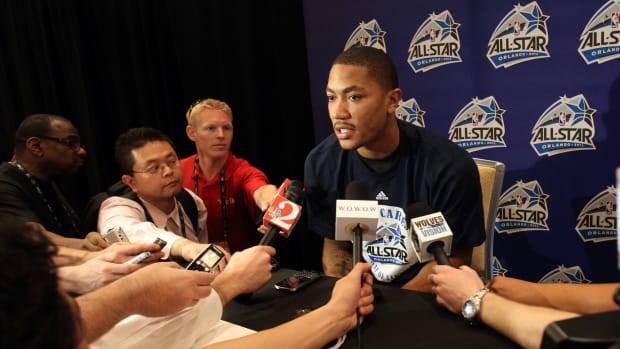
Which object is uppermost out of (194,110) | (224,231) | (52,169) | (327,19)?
(327,19)

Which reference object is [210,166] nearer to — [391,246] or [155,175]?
[155,175]

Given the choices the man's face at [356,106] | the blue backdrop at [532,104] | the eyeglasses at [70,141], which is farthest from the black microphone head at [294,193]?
the blue backdrop at [532,104]

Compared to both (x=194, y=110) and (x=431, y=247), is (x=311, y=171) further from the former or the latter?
(x=194, y=110)

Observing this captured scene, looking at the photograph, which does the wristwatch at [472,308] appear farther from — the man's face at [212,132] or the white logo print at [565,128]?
the white logo print at [565,128]

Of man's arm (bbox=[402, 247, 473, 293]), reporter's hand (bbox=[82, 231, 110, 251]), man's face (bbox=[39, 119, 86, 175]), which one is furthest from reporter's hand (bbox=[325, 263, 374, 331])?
→ man's face (bbox=[39, 119, 86, 175])

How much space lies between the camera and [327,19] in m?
3.72

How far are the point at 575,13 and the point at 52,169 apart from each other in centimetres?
309

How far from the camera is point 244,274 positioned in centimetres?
146

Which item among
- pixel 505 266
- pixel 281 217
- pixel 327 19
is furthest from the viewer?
pixel 327 19

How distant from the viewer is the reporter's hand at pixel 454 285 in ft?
4.10

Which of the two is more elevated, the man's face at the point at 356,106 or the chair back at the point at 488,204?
the man's face at the point at 356,106

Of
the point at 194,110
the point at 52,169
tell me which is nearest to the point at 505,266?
the point at 194,110

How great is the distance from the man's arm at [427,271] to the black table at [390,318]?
31cm

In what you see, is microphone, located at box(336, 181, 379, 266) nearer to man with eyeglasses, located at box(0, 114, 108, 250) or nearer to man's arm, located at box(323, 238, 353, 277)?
man's arm, located at box(323, 238, 353, 277)
